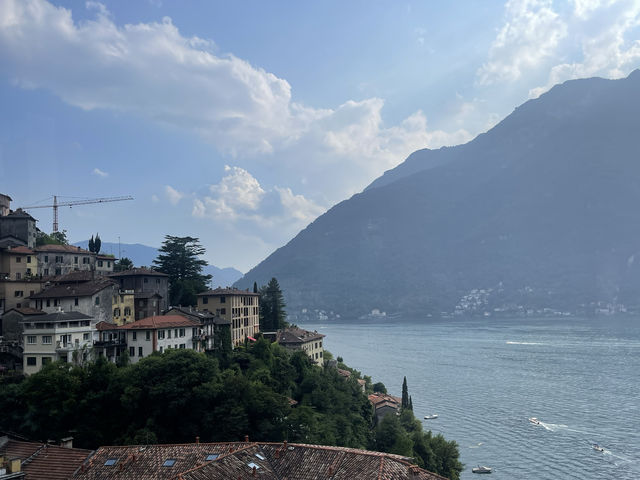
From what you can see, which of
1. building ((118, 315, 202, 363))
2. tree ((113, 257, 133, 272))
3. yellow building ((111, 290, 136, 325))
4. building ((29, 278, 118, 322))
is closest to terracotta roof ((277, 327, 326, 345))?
tree ((113, 257, 133, 272))

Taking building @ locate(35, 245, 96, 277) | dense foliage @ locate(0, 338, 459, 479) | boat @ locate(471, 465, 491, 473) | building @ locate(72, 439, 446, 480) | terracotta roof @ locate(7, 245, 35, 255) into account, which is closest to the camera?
building @ locate(72, 439, 446, 480)

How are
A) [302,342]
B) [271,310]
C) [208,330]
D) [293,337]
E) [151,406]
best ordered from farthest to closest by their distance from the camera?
1. [271,310]
2. [293,337]
3. [302,342]
4. [208,330]
5. [151,406]

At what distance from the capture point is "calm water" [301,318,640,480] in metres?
78.6

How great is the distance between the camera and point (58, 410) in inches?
2010

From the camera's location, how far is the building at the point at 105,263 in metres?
86.6

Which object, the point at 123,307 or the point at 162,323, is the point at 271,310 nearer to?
the point at 123,307

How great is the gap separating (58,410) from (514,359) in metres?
133

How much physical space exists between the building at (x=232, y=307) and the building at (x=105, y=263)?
15.6 metres

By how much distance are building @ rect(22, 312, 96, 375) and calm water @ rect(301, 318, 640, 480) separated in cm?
5021

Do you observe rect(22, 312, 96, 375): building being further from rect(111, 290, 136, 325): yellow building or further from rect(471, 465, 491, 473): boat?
rect(471, 465, 491, 473): boat

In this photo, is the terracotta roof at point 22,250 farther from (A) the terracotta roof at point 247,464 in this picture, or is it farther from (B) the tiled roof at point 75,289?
(A) the terracotta roof at point 247,464

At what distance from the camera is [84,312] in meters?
63.3

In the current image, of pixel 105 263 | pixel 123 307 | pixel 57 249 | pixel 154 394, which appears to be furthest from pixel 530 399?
pixel 57 249

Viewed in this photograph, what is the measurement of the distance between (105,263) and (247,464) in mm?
60418
